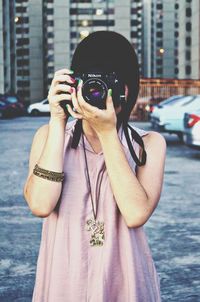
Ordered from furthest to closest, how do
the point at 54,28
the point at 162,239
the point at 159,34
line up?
A: the point at 159,34
the point at 54,28
the point at 162,239

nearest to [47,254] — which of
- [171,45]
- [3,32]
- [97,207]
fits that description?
[97,207]

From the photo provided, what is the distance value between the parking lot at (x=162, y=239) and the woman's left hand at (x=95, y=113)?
2717mm

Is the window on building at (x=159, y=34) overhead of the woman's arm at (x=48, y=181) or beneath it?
beneath

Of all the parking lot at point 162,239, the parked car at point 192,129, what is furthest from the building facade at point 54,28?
the parking lot at point 162,239

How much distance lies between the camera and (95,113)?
1.69 metres

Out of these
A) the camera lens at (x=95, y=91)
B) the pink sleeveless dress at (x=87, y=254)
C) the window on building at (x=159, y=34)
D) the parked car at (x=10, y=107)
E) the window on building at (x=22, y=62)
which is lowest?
the window on building at (x=22, y=62)

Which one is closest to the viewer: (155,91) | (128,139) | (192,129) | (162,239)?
(128,139)

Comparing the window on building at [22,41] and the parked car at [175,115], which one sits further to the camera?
the window on building at [22,41]

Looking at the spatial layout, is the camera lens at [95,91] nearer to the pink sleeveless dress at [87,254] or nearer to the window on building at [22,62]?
the pink sleeveless dress at [87,254]

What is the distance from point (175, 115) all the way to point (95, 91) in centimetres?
1576

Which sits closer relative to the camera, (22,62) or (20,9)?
(20,9)

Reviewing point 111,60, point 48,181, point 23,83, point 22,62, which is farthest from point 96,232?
point 22,62

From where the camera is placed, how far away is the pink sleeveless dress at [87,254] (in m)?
1.72

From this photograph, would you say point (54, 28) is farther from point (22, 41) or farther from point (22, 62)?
point (22, 62)
